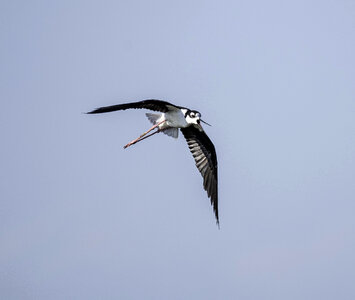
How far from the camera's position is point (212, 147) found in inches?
795

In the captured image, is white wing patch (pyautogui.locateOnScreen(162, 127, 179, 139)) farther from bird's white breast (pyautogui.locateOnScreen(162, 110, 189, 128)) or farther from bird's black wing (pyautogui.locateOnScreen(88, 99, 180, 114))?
bird's black wing (pyautogui.locateOnScreen(88, 99, 180, 114))

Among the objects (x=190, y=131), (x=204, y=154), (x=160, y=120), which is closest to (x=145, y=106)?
(x=160, y=120)

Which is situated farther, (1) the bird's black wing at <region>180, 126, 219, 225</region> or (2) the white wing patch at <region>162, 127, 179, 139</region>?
(1) the bird's black wing at <region>180, 126, 219, 225</region>

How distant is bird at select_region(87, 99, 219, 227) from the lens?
1830 centimetres

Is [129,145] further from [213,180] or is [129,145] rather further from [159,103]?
[213,180]

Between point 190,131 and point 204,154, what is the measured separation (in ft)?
2.55

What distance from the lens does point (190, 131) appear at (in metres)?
20.3

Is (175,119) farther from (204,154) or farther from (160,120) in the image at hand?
(204,154)

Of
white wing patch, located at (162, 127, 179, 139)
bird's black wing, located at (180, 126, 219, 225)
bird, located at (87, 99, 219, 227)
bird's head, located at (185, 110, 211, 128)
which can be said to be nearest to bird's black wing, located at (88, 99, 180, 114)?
bird, located at (87, 99, 219, 227)

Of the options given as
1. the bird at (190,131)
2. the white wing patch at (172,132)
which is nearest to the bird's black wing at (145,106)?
the bird at (190,131)

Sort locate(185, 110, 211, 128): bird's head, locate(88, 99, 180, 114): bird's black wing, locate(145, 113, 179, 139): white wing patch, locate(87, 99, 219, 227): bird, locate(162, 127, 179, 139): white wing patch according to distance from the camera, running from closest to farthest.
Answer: locate(88, 99, 180, 114): bird's black wing, locate(87, 99, 219, 227): bird, locate(185, 110, 211, 128): bird's head, locate(145, 113, 179, 139): white wing patch, locate(162, 127, 179, 139): white wing patch

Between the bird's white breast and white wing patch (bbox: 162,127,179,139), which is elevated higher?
the bird's white breast

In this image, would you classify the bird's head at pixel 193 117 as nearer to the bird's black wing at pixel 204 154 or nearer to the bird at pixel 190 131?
the bird at pixel 190 131

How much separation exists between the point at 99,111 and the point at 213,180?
211 inches
